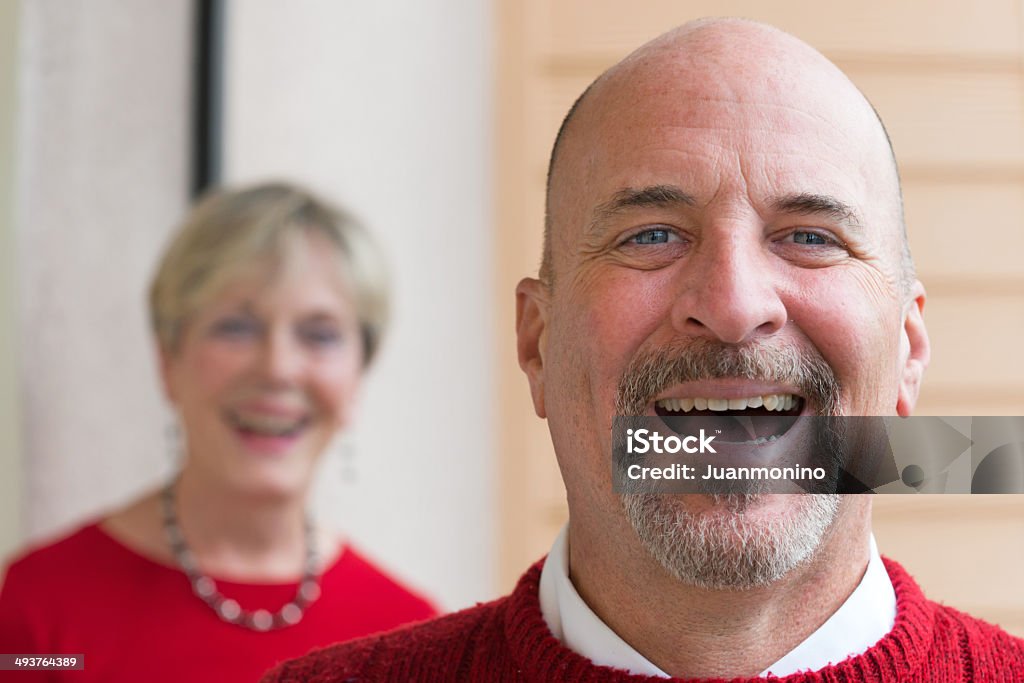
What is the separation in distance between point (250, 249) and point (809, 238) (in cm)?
107

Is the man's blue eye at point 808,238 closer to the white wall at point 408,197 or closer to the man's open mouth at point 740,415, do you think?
the man's open mouth at point 740,415

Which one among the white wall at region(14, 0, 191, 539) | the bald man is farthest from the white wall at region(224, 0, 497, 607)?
the bald man

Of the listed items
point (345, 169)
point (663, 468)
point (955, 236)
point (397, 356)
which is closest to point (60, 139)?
point (345, 169)

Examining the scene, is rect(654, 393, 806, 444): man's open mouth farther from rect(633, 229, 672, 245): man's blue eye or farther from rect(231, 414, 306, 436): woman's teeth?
rect(231, 414, 306, 436): woman's teeth

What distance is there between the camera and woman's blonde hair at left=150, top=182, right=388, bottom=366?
5.32ft

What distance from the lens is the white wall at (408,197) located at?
1.86m

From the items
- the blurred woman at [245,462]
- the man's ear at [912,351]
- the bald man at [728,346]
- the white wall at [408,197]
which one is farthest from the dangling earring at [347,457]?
the man's ear at [912,351]

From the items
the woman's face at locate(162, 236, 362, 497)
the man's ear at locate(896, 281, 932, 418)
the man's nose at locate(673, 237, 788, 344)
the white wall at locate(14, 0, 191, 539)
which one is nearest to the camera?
the man's nose at locate(673, 237, 788, 344)

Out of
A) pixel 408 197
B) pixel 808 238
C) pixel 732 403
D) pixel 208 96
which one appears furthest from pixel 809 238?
pixel 208 96

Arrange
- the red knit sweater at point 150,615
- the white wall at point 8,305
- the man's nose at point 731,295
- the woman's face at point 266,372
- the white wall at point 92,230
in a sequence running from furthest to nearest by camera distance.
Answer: the white wall at point 92,230, the white wall at point 8,305, the woman's face at point 266,372, the red knit sweater at point 150,615, the man's nose at point 731,295

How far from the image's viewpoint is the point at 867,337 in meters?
0.68

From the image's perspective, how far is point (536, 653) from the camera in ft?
2.46

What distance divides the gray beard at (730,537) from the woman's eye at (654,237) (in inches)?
5.7

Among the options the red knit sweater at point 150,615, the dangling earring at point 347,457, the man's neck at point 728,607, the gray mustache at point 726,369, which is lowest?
the red knit sweater at point 150,615
